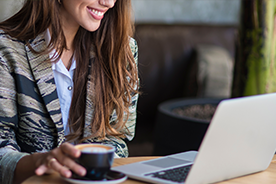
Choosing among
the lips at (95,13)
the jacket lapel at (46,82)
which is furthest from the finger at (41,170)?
the lips at (95,13)

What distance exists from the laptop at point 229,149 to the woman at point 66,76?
1.18 feet

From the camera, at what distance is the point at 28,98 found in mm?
977

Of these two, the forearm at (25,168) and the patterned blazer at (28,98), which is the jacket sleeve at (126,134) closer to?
the patterned blazer at (28,98)

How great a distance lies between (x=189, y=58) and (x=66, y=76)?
1.53m

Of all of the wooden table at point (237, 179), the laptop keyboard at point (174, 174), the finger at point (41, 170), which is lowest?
the wooden table at point (237, 179)

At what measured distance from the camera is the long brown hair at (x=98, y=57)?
1.02 meters

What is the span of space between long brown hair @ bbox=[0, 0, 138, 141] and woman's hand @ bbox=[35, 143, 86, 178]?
0.41 meters

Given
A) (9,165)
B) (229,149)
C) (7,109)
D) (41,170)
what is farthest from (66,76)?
(229,149)

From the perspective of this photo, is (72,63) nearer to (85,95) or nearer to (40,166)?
(85,95)

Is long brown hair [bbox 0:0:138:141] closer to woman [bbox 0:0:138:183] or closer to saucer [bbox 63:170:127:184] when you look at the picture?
woman [bbox 0:0:138:183]

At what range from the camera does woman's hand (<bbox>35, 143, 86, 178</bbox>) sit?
0.59 meters

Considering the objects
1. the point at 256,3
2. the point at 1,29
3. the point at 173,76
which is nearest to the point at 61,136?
the point at 1,29

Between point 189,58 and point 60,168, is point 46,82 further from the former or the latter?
point 189,58

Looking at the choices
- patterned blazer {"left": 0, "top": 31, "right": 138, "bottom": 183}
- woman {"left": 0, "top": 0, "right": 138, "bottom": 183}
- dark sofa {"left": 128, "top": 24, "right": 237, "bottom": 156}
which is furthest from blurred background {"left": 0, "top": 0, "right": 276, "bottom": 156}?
patterned blazer {"left": 0, "top": 31, "right": 138, "bottom": 183}
